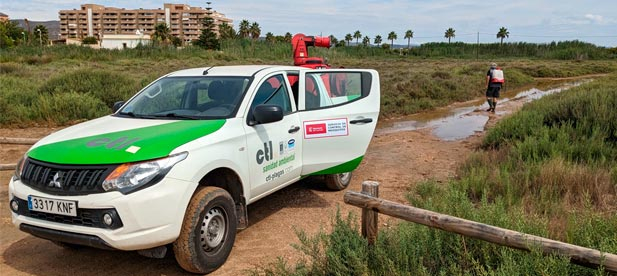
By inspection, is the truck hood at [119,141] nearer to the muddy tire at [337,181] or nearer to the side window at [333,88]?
the side window at [333,88]

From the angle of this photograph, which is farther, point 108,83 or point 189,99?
point 108,83

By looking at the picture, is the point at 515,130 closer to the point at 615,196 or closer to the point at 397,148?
the point at 397,148

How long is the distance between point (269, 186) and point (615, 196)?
4206 millimetres

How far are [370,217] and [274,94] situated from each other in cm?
214

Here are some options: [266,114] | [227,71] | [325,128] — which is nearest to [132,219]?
[266,114]

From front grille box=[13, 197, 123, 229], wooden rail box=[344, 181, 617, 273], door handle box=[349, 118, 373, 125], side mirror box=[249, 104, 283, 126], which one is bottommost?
front grille box=[13, 197, 123, 229]

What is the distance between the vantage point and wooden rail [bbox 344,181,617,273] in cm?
288

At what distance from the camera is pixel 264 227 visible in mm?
5449

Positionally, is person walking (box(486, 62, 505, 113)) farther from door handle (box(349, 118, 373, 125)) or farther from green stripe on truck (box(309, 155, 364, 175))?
green stripe on truck (box(309, 155, 364, 175))

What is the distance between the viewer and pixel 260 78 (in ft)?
17.1

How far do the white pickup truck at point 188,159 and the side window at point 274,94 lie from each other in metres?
0.01

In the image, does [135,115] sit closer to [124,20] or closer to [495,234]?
[495,234]

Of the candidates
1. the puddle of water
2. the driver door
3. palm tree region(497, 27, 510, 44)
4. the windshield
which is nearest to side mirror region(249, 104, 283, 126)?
the driver door

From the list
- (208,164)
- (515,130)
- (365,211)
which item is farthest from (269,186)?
(515,130)
